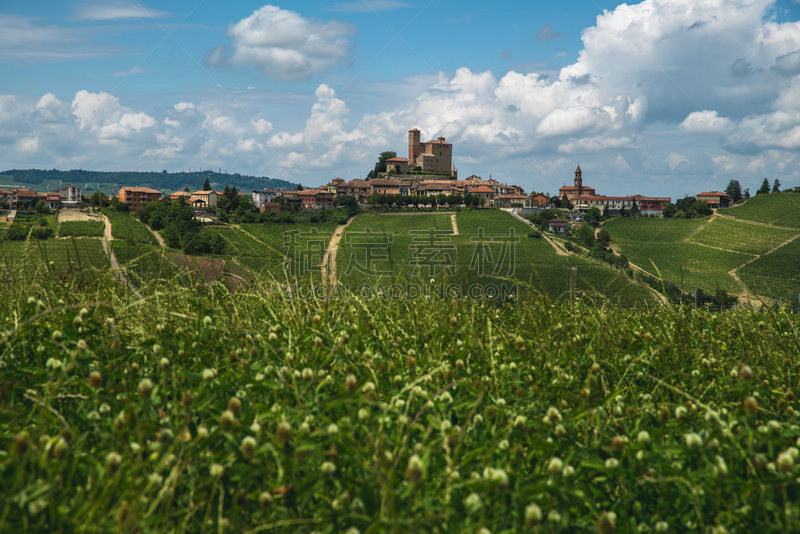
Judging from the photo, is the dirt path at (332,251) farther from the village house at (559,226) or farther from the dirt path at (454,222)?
the village house at (559,226)

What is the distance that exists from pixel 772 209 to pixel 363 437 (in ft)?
340

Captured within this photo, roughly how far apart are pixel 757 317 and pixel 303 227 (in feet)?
232

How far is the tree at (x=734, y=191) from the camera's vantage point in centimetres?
10081

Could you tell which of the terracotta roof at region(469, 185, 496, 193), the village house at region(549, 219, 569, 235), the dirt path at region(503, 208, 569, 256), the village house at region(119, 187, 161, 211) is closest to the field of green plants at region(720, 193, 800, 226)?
the village house at region(549, 219, 569, 235)

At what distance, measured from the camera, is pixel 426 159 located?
111688mm

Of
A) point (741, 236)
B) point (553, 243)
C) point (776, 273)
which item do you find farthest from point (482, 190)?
point (776, 273)

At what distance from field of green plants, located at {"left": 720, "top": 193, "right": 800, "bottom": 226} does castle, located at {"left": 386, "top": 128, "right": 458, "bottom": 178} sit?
186 ft

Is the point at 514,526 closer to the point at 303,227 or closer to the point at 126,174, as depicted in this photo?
the point at 303,227

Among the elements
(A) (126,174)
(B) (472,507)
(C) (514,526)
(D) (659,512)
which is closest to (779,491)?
(D) (659,512)

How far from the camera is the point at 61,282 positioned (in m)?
3.37

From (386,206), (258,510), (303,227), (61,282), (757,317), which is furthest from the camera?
(386,206)

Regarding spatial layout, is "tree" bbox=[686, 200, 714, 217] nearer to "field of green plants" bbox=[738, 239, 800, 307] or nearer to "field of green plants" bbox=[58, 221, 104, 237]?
A: "field of green plants" bbox=[738, 239, 800, 307]

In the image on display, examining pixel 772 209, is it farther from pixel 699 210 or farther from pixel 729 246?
pixel 729 246

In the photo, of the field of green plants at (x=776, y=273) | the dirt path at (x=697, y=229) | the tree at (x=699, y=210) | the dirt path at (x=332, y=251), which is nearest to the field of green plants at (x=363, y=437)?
the dirt path at (x=332, y=251)
